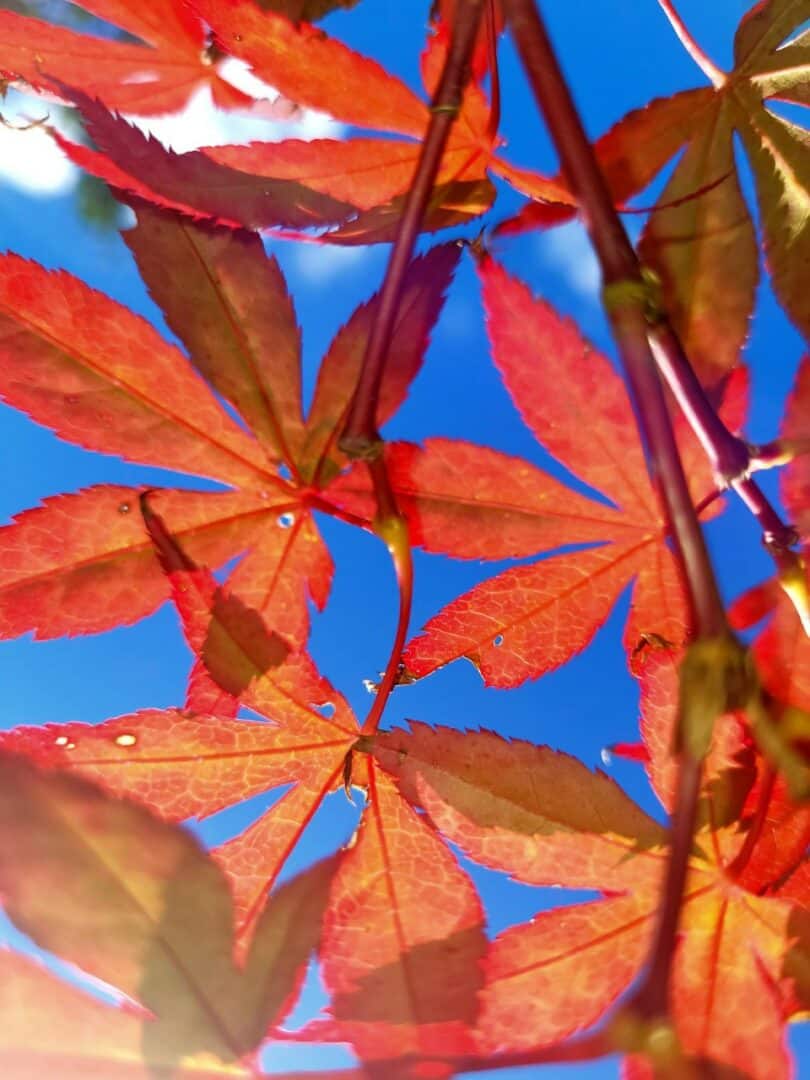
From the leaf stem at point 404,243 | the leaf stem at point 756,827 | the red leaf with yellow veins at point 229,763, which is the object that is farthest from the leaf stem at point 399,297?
the leaf stem at point 756,827

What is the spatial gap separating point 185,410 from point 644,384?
29 centimetres

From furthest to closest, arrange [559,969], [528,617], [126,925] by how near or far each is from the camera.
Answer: [528,617] < [559,969] < [126,925]

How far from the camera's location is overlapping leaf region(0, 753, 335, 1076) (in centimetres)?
33

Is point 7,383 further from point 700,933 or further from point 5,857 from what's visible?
point 700,933

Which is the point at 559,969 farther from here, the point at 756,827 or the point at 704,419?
the point at 704,419

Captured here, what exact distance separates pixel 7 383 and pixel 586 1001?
43 centimetres

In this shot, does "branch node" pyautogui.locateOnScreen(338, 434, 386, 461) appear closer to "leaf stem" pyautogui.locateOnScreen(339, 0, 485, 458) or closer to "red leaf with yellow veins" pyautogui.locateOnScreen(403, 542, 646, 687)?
"leaf stem" pyautogui.locateOnScreen(339, 0, 485, 458)

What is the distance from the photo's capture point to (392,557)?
0.46 meters

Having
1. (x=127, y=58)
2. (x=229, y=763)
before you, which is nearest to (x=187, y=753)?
(x=229, y=763)

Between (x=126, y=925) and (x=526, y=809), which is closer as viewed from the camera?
(x=126, y=925)

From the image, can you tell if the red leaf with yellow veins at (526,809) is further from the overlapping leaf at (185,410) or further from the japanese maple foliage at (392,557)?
the overlapping leaf at (185,410)

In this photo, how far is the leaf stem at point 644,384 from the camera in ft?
0.94

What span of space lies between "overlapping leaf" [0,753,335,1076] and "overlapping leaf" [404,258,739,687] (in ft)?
0.70

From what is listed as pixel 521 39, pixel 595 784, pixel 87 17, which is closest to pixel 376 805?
pixel 595 784
